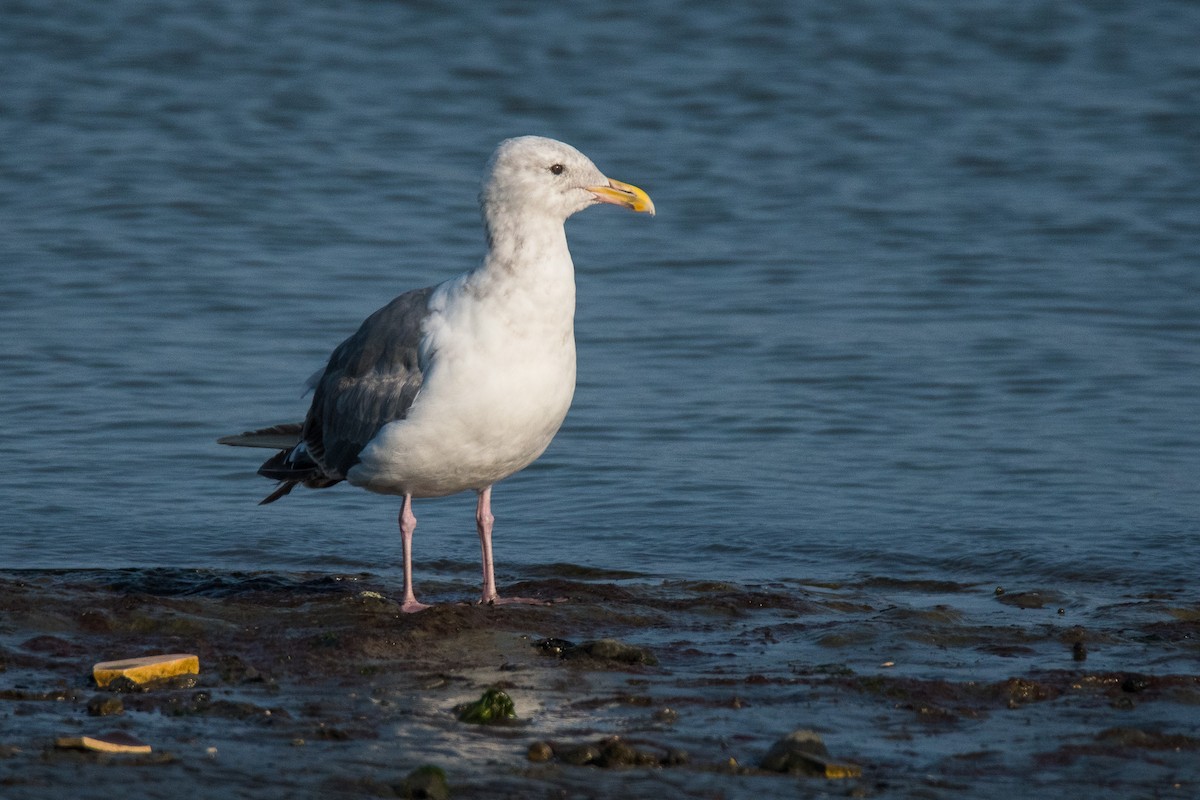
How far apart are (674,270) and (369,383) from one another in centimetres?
711

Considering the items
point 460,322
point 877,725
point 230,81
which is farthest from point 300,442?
point 230,81

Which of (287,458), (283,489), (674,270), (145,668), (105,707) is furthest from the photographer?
(674,270)

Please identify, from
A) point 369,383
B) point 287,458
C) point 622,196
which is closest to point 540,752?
point 369,383

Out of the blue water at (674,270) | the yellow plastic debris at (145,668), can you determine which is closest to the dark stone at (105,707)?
the yellow plastic debris at (145,668)

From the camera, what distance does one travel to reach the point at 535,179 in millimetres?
6531

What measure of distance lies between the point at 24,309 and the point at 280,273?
6.43ft

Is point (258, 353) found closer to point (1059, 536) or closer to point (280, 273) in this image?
point (280, 273)

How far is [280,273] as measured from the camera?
1335 cm

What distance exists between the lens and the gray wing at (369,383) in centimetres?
656

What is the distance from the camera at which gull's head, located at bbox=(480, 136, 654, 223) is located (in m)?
6.53

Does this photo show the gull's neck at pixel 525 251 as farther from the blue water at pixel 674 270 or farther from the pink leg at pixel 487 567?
the blue water at pixel 674 270

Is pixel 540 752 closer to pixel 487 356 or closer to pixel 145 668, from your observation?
pixel 145 668

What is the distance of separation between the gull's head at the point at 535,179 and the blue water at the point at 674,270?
1875 mm

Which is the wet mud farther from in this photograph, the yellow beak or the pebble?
the yellow beak
